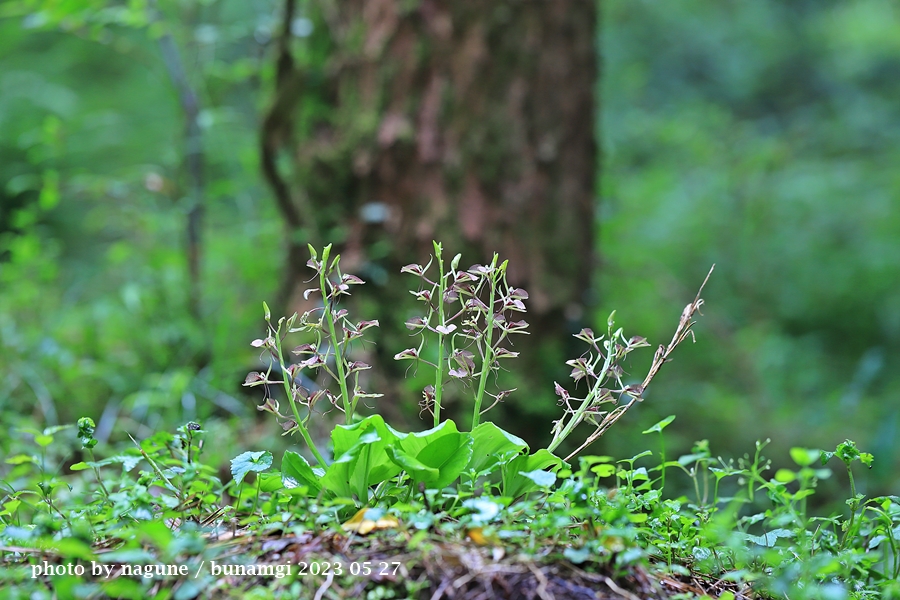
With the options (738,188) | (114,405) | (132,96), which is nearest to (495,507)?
Result: (114,405)

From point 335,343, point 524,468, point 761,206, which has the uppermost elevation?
point 335,343

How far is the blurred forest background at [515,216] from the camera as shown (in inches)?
119

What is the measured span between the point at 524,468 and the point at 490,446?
72 mm

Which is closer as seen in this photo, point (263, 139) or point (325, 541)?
point (325, 541)

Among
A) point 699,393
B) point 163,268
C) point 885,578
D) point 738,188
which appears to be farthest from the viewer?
point 738,188

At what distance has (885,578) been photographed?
1.25m

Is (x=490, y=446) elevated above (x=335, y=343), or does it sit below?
below

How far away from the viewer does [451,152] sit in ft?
9.73

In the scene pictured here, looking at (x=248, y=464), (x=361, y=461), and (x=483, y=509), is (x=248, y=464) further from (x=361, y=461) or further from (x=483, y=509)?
(x=483, y=509)

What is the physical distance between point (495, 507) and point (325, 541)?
0.27 m

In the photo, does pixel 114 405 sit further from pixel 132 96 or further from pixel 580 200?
pixel 132 96

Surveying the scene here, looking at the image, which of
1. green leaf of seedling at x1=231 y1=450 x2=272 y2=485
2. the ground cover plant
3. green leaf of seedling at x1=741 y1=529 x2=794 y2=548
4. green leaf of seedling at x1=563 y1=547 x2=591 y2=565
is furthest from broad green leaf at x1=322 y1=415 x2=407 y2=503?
green leaf of seedling at x1=741 y1=529 x2=794 y2=548

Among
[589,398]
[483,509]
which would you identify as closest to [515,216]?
[589,398]

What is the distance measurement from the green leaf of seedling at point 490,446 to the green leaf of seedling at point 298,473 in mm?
282
